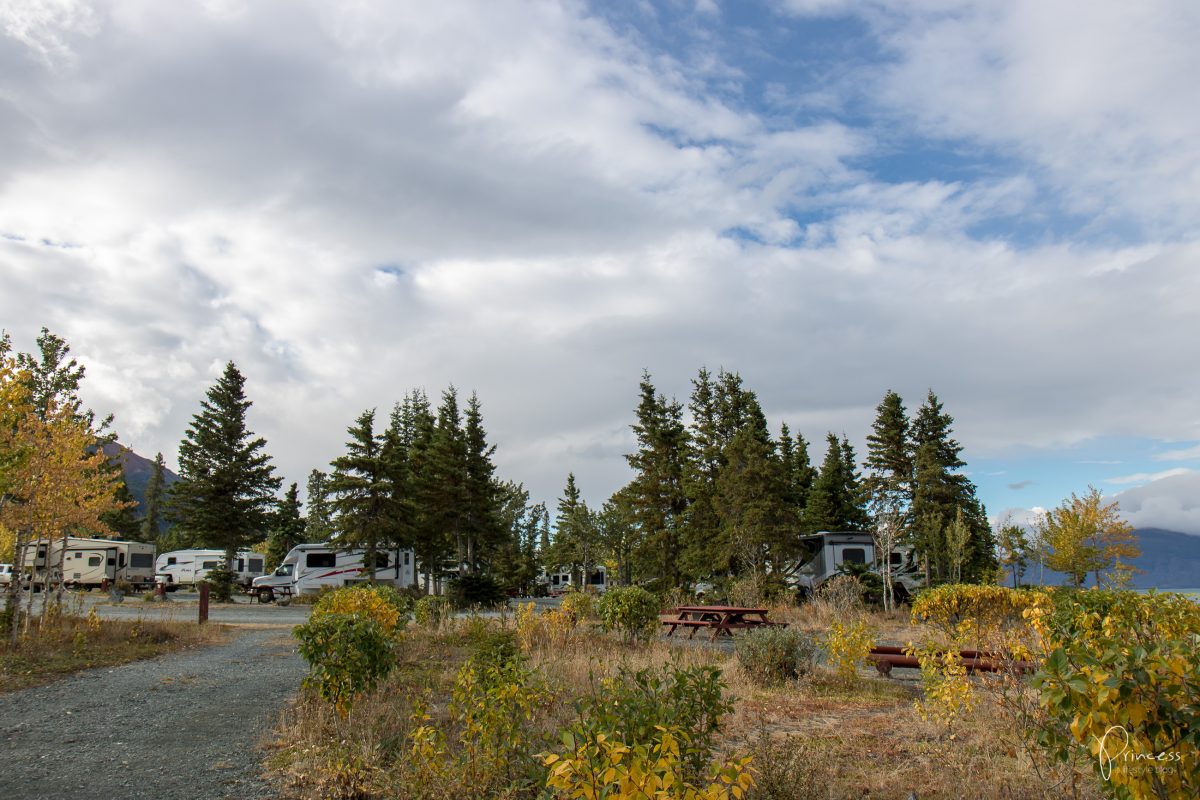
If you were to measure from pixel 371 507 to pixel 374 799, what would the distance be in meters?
25.3

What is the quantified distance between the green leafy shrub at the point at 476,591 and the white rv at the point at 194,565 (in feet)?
60.5

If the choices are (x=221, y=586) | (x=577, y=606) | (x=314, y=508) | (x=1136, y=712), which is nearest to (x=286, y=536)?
(x=314, y=508)

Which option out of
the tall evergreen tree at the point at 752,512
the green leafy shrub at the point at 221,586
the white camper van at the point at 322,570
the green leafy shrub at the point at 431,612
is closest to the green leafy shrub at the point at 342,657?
the green leafy shrub at the point at 431,612

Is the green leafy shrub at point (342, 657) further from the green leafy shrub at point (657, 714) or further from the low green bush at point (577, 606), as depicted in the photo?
the low green bush at point (577, 606)

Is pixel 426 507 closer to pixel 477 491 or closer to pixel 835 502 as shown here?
pixel 477 491

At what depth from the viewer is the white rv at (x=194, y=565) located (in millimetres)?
38375

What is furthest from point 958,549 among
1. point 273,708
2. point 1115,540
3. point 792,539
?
point 273,708

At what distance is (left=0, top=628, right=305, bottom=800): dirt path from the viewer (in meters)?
4.66

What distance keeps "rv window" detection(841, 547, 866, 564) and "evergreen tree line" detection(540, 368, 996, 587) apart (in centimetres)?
150

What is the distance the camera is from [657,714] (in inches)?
120

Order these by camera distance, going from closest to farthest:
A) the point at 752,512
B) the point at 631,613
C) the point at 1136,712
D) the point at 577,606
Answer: the point at 1136,712 < the point at 631,613 < the point at 577,606 < the point at 752,512

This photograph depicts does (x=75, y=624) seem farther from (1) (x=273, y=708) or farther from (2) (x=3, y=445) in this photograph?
(1) (x=273, y=708)

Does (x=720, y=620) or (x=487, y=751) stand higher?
(x=487, y=751)

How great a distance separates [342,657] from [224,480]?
29.3 m
